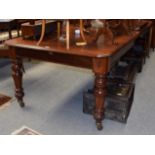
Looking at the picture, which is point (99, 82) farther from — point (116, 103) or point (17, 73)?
point (17, 73)

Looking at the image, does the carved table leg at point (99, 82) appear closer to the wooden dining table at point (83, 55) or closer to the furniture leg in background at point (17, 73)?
the wooden dining table at point (83, 55)

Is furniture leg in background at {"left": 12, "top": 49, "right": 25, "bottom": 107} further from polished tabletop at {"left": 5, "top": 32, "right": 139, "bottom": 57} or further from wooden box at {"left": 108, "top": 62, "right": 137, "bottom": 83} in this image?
wooden box at {"left": 108, "top": 62, "right": 137, "bottom": 83}

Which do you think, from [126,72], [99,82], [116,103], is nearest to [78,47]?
[99,82]

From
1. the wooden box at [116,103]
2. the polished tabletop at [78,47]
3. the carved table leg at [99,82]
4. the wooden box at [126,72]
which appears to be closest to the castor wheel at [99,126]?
the carved table leg at [99,82]

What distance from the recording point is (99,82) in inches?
71.0

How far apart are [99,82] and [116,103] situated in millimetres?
466

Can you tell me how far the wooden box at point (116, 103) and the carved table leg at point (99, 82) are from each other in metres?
0.26

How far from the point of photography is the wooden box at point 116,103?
2.14 meters

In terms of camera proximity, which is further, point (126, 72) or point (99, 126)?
point (126, 72)

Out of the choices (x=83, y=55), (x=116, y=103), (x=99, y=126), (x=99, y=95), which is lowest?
(x=99, y=126)

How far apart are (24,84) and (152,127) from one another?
5.87 feet

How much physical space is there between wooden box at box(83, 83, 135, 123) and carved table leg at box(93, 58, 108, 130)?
0.26 meters

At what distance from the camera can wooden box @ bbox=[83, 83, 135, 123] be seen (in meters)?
2.14
